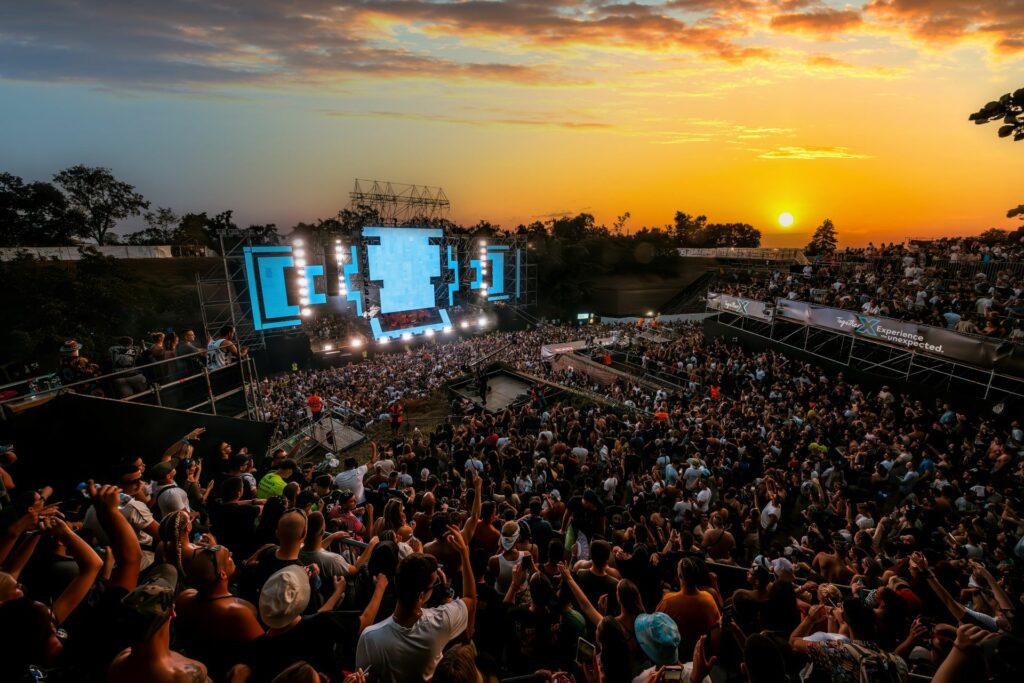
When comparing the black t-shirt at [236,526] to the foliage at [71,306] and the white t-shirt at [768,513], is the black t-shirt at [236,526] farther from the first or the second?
the foliage at [71,306]

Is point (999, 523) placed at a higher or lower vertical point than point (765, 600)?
lower

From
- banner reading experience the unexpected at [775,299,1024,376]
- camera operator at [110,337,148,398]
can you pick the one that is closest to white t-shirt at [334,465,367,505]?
camera operator at [110,337,148,398]

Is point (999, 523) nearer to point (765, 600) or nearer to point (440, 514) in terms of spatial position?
point (765, 600)

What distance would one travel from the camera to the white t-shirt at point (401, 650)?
2.26 metres

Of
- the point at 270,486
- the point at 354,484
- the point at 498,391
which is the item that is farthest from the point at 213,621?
the point at 498,391

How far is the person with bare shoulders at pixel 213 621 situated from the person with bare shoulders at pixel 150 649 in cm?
47

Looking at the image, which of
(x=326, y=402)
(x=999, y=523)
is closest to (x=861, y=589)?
(x=999, y=523)

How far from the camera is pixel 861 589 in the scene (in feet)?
13.7

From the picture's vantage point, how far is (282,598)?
246 centimetres

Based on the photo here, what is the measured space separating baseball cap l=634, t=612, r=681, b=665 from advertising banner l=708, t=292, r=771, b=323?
21051mm

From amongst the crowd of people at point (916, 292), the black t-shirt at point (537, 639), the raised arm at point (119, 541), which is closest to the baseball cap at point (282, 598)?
the raised arm at point (119, 541)

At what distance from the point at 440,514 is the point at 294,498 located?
1910mm

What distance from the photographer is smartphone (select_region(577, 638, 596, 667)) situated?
7.47 feet

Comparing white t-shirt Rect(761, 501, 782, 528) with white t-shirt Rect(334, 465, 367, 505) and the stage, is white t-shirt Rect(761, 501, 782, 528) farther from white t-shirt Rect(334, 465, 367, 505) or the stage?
the stage
